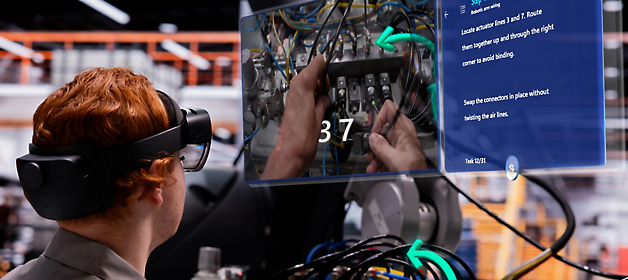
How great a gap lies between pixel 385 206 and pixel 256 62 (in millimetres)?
440

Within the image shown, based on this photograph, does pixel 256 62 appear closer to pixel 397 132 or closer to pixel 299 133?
pixel 299 133

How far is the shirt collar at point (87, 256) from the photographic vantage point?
0.67 meters

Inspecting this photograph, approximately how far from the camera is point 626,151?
2.46ft

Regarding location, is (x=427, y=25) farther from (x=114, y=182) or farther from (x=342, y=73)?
(x=114, y=182)

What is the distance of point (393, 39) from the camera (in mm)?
862

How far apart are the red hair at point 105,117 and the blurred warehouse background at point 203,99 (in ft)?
0.44

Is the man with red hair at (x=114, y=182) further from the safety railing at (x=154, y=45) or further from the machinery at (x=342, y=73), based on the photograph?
the safety railing at (x=154, y=45)

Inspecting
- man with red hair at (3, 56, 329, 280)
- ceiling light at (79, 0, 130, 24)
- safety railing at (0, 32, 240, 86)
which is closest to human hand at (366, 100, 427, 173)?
man with red hair at (3, 56, 329, 280)

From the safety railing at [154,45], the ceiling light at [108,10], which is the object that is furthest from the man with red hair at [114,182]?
the safety railing at [154,45]

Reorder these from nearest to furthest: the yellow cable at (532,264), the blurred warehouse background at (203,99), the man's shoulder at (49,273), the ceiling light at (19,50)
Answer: the man's shoulder at (49,273)
the yellow cable at (532,264)
the blurred warehouse background at (203,99)
the ceiling light at (19,50)

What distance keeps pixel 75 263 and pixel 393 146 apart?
57 cm

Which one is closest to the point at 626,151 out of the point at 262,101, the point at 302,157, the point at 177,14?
the point at 302,157

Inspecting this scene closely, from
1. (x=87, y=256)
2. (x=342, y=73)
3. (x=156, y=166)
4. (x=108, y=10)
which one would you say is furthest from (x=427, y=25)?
(x=108, y=10)

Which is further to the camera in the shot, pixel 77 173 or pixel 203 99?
pixel 203 99
